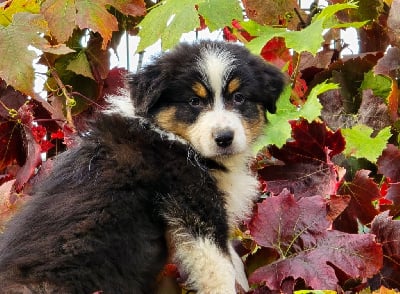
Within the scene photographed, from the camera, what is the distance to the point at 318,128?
4.52 m

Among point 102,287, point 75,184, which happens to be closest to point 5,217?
point 75,184

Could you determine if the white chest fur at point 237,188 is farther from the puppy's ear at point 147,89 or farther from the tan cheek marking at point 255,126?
the puppy's ear at point 147,89

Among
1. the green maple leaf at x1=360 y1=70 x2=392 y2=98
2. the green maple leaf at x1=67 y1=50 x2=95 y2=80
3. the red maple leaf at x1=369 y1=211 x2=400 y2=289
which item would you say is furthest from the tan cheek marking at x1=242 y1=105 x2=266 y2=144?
the green maple leaf at x1=67 y1=50 x2=95 y2=80

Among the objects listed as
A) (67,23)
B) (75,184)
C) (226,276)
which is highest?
(67,23)

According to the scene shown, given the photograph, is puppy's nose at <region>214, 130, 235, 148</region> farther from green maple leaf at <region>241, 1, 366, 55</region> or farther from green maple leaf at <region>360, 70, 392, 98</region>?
green maple leaf at <region>360, 70, 392, 98</region>

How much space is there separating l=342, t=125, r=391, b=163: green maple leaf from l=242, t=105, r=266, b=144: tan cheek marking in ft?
1.49

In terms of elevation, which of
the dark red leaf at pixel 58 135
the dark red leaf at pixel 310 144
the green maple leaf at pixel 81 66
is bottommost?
the dark red leaf at pixel 58 135

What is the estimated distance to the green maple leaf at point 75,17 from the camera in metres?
5.11

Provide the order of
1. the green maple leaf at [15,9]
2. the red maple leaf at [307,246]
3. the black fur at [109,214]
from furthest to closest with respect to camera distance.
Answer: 1. the green maple leaf at [15,9]
2. the black fur at [109,214]
3. the red maple leaf at [307,246]

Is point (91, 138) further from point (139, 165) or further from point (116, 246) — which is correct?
point (116, 246)

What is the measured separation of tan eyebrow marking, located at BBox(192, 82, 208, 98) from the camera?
15.4ft

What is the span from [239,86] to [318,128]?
540 mm

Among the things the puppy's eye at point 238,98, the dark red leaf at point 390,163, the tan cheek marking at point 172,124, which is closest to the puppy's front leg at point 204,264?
the tan cheek marking at point 172,124

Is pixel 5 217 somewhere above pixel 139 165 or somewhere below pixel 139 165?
below
